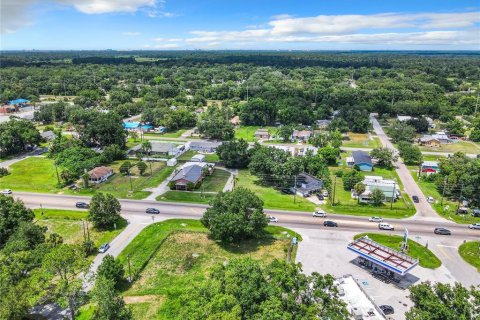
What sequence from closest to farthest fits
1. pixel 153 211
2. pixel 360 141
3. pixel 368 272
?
pixel 368 272, pixel 153 211, pixel 360 141

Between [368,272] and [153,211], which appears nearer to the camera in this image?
[368,272]

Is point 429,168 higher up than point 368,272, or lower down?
higher up

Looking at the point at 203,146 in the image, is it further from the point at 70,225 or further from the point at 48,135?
the point at 48,135

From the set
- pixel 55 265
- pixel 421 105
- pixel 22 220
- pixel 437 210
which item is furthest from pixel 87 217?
pixel 421 105

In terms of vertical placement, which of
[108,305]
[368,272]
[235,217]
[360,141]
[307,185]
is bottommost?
[368,272]

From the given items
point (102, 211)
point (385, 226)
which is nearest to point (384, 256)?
point (385, 226)

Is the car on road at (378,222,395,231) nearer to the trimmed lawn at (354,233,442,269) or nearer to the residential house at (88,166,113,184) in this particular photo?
the trimmed lawn at (354,233,442,269)

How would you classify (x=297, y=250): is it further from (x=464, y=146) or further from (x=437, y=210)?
(x=464, y=146)
